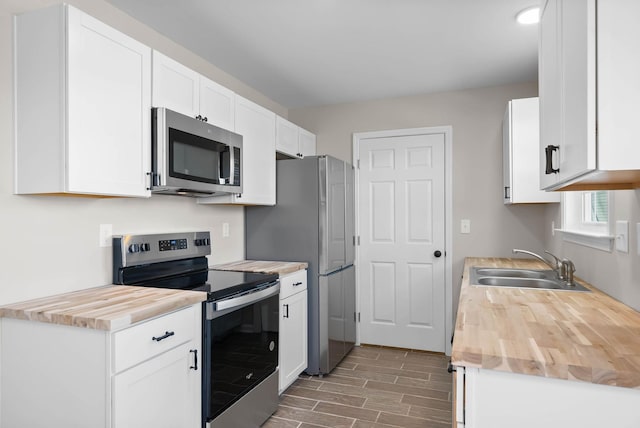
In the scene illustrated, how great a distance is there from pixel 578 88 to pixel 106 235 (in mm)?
2132

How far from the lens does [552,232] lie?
311 centimetres

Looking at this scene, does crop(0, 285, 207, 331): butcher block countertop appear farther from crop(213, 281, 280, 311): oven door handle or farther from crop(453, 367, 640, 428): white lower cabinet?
crop(453, 367, 640, 428): white lower cabinet

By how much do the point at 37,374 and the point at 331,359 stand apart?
7.15ft

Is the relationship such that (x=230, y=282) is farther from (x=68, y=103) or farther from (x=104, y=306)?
(x=68, y=103)

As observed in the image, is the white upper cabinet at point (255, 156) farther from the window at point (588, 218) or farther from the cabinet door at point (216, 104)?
the window at point (588, 218)

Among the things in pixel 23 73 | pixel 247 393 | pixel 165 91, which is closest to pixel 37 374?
pixel 247 393

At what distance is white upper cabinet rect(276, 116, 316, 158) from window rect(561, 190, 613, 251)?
7.00 feet

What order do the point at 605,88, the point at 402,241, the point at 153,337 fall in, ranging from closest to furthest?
1. the point at 605,88
2. the point at 153,337
3. the point at 402,241

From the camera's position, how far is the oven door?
1.99 m

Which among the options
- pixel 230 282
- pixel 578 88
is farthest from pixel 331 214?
pixel 578 88

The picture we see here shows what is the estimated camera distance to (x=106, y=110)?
1.81 meters

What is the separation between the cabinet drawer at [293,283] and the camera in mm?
2778

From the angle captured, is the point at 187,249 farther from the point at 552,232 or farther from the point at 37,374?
the point at 552,232

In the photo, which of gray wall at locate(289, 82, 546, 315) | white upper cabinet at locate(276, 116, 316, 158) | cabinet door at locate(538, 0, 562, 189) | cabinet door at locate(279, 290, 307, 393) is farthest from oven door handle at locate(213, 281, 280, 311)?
gray wall at locate(289, 82, 546, 315)
